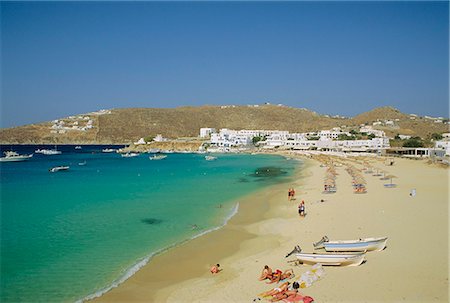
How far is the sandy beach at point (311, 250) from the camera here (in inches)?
383

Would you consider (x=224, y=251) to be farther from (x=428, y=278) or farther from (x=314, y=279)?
(x=428, y=278)

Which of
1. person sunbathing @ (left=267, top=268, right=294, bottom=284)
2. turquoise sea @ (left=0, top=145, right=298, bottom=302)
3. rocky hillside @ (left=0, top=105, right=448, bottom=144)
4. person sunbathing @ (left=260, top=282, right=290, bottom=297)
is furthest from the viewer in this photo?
rocky hillside @ (left=0, top=105, right=448, bottom=144)

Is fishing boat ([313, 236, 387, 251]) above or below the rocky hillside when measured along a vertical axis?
below

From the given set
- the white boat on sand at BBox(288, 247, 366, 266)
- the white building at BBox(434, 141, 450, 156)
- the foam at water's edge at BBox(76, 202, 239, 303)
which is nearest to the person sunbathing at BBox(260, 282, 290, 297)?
the white boat on sand at BBox(288, 247, 366, 266)

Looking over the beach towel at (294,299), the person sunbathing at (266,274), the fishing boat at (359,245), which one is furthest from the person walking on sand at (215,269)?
the fishing boat at (359,245)

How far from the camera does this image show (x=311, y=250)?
1313 centimetres

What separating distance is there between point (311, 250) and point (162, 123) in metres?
151

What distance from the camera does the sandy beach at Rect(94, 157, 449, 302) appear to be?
9727 millimetres

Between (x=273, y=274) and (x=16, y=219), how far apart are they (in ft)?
52.9

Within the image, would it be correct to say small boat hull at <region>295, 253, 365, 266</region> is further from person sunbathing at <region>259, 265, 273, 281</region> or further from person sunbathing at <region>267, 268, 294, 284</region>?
person sunbathing at <region>259, 265, 273, 281</region>

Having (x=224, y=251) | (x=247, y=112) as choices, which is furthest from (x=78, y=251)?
(x=247, y=112)

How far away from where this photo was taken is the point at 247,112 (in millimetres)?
183250

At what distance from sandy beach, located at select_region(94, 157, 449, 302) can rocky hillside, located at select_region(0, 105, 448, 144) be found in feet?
430

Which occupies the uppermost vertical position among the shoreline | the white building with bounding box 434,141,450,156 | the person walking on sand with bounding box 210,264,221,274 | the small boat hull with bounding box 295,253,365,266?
the white building with bounding box 434,141,450,156
